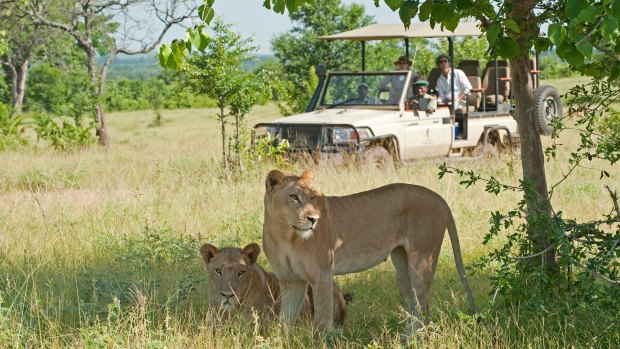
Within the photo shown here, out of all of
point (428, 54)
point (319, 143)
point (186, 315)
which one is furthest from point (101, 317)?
point (428, 54)

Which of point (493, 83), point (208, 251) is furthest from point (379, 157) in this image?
point (208, 251)

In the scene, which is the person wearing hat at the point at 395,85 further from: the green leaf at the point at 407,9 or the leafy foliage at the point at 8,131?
the green leaf at the point at 407,9

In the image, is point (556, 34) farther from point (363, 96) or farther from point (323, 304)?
point (363, 96)

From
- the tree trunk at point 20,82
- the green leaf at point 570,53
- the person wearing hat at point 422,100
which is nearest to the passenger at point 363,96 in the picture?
the person wearing hat at point 422,100

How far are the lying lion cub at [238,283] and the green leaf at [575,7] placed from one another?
243cm

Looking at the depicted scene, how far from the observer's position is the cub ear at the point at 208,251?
553cm

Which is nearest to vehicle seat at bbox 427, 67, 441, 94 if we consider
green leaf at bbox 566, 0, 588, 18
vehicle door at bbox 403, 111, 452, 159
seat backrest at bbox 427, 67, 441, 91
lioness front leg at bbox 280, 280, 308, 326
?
seat backrest at bbox 427, 67, 441, 91

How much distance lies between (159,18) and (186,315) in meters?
17.6

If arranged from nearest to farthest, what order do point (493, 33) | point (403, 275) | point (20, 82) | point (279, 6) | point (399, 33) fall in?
1. point (493, 33)
2. point (279, 6)
3. point (403, 275)
4. point (399, 33)
5. point (20, 82)

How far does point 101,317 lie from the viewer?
5.63m

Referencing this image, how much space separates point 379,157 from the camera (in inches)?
498

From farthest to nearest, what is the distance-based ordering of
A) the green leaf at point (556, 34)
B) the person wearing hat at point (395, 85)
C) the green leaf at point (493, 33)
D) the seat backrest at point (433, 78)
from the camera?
the seat backrest at point (433, 78) < the person wearing hat at point (395, 85) < the green leaf at point (493, 33) < the green leaf at point (556, 34)

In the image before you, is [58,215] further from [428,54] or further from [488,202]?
[428,54]

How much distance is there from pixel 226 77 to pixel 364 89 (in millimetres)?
2053
